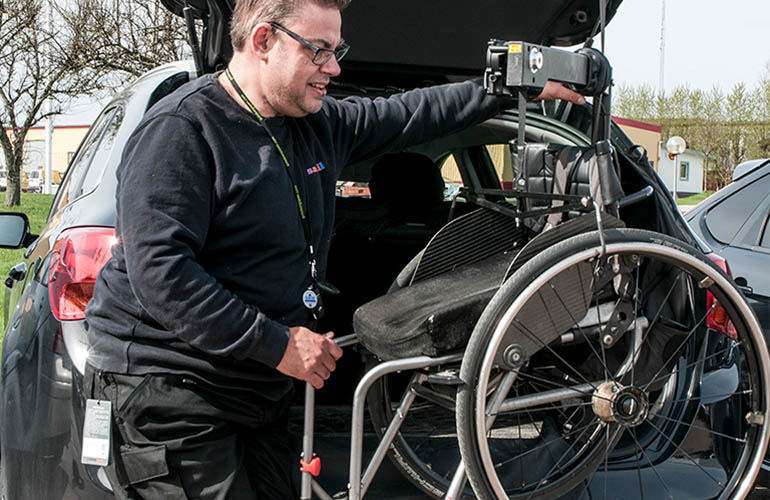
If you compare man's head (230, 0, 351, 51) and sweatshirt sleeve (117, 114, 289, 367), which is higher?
man's head (230, 0, 351, 51)

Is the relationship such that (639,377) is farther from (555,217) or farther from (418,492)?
(418,492)

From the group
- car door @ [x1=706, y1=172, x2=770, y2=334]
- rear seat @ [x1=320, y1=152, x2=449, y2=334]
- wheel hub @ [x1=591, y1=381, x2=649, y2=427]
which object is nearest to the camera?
wheel hub @ [x1=591, y1=381, x2=649, y2=427]

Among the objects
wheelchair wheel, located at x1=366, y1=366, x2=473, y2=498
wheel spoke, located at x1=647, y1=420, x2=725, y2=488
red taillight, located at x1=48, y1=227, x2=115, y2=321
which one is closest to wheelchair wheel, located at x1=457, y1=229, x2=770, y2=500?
wheel spoke, located at x1=647, y1=420, x2=725, y2=488

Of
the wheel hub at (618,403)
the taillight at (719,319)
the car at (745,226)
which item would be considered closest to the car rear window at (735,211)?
the car at (745,226)

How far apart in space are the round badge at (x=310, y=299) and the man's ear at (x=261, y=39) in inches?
25.0

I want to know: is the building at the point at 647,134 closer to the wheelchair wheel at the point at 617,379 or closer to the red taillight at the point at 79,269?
the wheelchair wheel at the point at 617,379

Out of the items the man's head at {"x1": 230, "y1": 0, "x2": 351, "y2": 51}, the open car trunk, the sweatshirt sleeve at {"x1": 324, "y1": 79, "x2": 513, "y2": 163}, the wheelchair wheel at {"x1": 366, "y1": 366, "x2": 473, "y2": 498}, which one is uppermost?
the open car trunk

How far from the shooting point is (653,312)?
7.81 feet

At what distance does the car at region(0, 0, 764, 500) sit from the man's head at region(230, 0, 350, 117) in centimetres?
56

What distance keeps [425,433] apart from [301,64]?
1421mm

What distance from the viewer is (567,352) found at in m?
2.40

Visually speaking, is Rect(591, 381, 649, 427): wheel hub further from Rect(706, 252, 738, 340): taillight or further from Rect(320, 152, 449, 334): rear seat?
Rect(320, 152, 449, 334): rear seat

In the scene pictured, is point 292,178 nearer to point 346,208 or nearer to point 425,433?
point 425,433

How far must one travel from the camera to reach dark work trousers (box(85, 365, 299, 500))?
6.35ft
